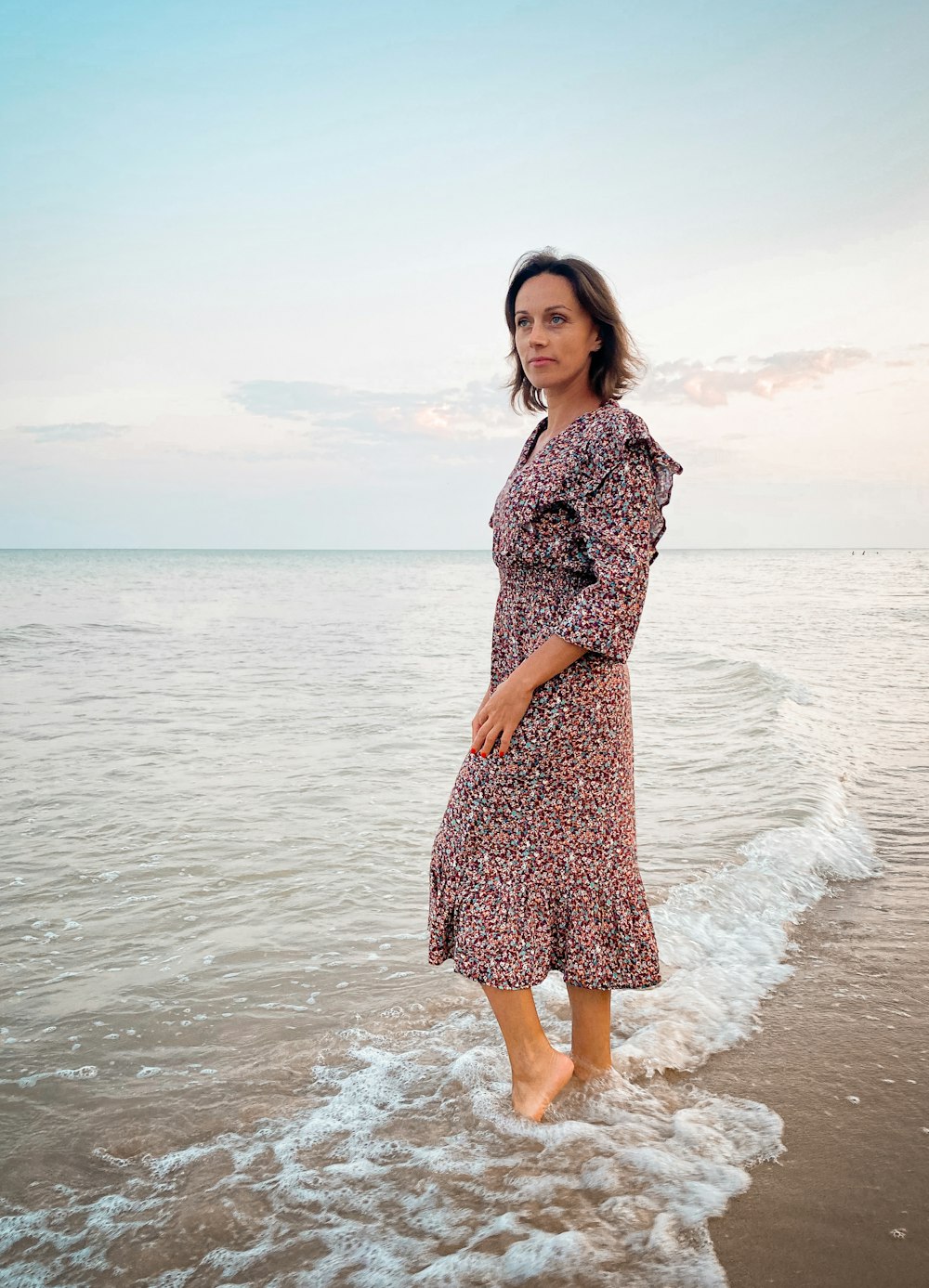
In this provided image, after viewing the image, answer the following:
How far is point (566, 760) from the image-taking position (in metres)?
2.18

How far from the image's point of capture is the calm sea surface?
2.02m

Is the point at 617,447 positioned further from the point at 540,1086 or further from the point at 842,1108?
the point at 842,1108

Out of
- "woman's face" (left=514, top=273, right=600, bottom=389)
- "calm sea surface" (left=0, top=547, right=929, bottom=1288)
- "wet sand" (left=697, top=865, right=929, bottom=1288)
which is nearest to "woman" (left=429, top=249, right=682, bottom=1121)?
"woman's face" (left=514, top=273, right=600, bottom=389)

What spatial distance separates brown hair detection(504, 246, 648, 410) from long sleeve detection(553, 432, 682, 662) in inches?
13.8

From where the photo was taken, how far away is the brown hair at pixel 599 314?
7.47ft

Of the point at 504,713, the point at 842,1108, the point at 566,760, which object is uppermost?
the point at 504,713

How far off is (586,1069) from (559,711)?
1130mm

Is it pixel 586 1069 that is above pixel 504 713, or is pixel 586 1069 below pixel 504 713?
below

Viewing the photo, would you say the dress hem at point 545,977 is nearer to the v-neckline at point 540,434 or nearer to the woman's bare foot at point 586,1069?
the woman's bare foot at point 586,1069

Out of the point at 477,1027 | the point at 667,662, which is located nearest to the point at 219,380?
the point at 667,662

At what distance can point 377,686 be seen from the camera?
10625 millimetres

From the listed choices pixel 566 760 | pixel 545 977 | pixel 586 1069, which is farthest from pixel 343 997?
pixel 566 760

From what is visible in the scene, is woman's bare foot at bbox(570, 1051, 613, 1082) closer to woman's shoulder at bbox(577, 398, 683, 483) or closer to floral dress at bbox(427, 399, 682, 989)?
floral dress at bbox(427, 399, 682, 989)

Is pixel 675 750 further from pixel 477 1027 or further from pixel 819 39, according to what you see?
pixel 819 39
